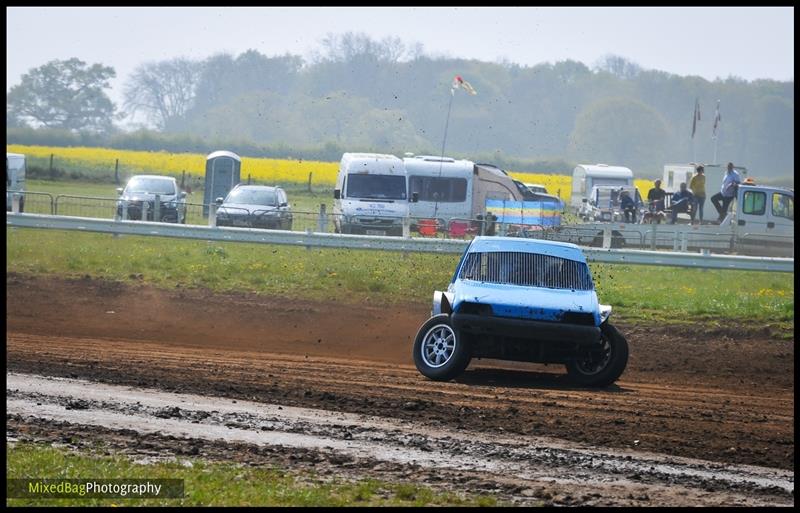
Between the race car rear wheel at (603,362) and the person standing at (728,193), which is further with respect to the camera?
the person standing at (728,193)

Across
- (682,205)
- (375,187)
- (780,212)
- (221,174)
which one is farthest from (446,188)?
(221,174)

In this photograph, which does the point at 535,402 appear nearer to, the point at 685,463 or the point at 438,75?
the point at 685,463

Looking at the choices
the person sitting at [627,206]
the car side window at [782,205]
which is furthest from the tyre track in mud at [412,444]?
the person sitting at [627,206]

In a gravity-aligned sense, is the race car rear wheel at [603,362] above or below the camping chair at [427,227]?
below

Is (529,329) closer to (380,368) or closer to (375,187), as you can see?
(380,368)

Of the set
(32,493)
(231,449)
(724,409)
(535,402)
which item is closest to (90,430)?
(231,449)

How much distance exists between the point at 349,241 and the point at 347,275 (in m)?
0.88

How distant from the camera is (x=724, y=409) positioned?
12.3 metres

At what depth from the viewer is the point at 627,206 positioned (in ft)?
124

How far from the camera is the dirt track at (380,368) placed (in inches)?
430

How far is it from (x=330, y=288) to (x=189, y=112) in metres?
55.8

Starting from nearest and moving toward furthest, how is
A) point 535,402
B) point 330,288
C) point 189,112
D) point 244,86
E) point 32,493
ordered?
point 32,493 → point 535,402 → point 330,288 → point 244,86 → point 189,112

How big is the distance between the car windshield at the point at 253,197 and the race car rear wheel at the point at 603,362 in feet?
60.9

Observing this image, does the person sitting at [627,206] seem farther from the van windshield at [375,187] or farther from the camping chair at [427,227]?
the camping chair at [427,227]
